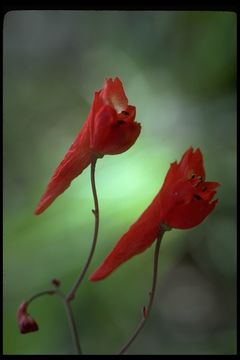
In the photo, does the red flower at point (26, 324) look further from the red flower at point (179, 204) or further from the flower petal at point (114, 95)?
the flower petal at point (114, 95)

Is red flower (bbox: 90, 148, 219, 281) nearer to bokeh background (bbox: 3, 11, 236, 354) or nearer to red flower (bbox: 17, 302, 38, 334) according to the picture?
red flower (bbox: 17, 302, 38, 334)

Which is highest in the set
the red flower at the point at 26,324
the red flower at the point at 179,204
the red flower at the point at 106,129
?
the red flower at the point at 106,129

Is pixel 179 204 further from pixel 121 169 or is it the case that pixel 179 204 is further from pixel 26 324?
pixel 121 169

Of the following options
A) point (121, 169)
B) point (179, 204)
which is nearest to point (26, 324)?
point (179, 204)

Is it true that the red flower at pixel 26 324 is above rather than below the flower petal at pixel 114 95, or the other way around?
below

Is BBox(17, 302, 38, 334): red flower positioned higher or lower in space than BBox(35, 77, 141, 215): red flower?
lower

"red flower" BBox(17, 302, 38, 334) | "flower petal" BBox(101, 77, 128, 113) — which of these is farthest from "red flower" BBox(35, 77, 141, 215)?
"red flower" BBox(17, 302, 38, 334)

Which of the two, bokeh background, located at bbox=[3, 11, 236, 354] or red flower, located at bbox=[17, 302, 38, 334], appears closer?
red flower, located at bbox=[17, 302, 38, 334]

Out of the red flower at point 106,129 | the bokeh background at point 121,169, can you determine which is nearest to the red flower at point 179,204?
the red flower at point 106,129
